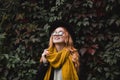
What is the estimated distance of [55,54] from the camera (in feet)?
15.0

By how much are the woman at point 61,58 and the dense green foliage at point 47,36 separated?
1.66 ft

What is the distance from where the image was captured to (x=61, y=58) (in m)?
4.55

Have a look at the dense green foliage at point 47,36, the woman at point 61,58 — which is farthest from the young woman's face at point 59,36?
the dense green foliage at point 47,36

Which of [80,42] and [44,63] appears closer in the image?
[44,63]

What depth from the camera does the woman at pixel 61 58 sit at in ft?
14.9

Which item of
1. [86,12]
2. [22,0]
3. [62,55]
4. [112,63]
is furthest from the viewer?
[22,0]

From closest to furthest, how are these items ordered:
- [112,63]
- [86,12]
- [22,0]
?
[112,63], [86,12], [22,0]

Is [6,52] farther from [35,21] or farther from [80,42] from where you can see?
[80,42]

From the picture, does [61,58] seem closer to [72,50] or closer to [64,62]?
[64,62]

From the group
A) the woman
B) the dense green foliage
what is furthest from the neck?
the dense green foliage

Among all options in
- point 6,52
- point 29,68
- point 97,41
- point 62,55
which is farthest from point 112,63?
point 6,52

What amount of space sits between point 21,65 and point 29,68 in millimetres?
121

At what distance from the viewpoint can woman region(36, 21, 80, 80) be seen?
4547 millimetres

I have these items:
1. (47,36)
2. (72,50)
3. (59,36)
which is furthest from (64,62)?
(47,36)
